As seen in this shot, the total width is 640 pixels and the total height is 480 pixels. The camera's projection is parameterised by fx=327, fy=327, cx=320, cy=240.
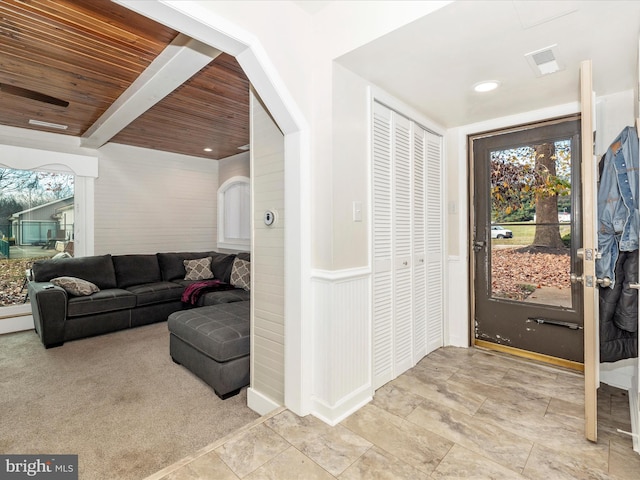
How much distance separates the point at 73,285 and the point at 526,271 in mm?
4864

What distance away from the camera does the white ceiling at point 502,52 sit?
154 centimetres

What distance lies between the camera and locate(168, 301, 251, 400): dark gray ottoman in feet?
8.14

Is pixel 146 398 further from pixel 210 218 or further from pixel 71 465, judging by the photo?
pixel 210 218

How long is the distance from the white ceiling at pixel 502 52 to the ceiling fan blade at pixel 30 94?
3.12 meters

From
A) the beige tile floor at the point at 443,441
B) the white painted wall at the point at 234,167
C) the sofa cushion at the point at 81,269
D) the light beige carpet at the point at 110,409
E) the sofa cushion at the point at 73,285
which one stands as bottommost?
the light beige carpet at the point at 110,409

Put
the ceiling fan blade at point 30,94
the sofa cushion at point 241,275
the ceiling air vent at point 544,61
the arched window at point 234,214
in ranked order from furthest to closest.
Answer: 1. the arched window at point 234,214
2. the sofa cushion at point 241,275
3. the ceiling fan blade at point 30,94
4. the ceiling air vent at point 544,61

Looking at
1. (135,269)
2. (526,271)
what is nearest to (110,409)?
(135,269)

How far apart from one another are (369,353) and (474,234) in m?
1.74

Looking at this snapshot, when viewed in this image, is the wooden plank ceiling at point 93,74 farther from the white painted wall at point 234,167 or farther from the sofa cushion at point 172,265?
the sofa cushion at point 172,265

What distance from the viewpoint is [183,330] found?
282 centimetres

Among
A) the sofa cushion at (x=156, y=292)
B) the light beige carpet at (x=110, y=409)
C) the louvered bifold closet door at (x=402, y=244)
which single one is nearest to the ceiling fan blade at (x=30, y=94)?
the sofa cushion at (x=156, y=292)

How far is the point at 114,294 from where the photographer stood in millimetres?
4074

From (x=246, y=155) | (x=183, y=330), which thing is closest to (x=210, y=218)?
(x=246, y=155)

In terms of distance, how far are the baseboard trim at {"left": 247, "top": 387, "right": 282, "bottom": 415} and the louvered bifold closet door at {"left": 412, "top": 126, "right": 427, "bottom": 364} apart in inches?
49.8
